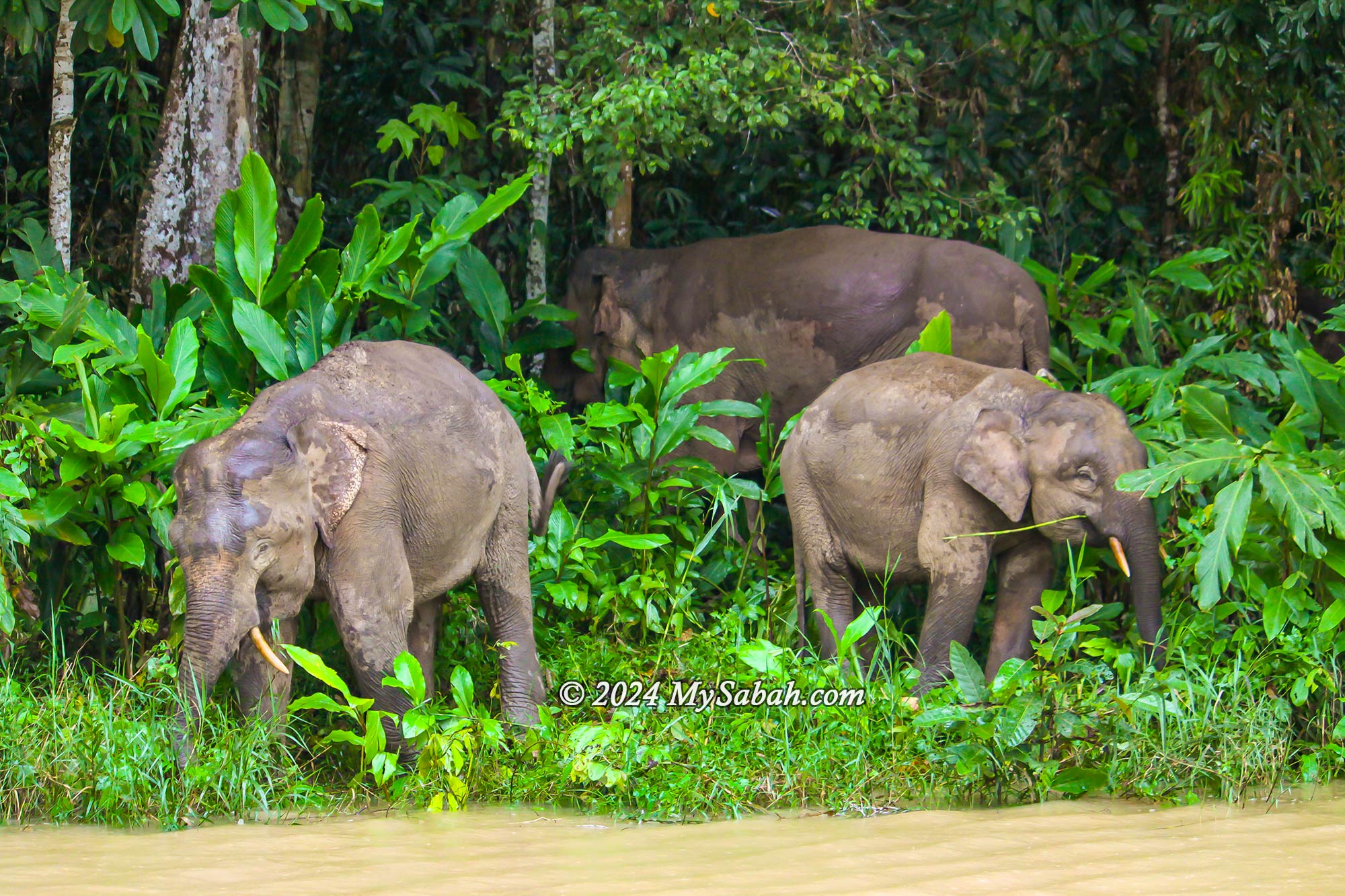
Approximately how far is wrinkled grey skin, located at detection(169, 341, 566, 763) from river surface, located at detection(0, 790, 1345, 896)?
→ 579mm

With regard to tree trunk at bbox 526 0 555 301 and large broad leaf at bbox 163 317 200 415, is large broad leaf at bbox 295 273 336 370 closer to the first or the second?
large broad leaf at bbox 163 317 200 415

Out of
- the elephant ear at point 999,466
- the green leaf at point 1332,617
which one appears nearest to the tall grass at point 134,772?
the elephant ear at point 999,466

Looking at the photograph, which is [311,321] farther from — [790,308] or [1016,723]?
[1016,723]

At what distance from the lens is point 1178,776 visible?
16.6 ft

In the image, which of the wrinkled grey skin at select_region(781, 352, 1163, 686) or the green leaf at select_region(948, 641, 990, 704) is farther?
the wrinkled grey skin at select_region(781, 352, 1163, 686)

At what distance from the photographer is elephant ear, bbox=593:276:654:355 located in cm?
824

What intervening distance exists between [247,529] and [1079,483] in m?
3.12

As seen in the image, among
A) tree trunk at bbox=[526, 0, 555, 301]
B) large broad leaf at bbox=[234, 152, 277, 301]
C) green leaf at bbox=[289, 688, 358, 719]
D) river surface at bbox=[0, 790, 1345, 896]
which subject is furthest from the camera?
tree trunk at bbox=[526, 0, 555, 301]

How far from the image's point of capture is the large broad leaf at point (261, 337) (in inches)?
237

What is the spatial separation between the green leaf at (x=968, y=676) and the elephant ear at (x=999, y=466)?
778 millimetres

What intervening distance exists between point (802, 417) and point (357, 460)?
6.91 feet

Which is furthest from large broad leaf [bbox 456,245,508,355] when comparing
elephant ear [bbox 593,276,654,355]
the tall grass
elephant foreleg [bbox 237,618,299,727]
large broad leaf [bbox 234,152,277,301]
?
the tall grass

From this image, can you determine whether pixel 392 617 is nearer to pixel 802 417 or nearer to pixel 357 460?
pixel 357 460

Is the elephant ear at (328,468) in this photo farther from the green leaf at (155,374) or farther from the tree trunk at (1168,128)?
the tree trunk at (1168,128)
